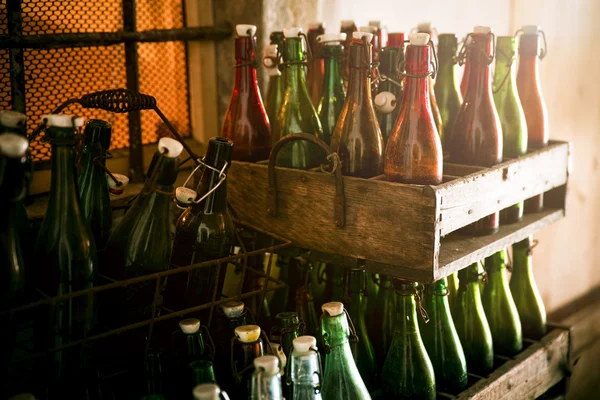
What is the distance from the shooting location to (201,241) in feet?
3.21

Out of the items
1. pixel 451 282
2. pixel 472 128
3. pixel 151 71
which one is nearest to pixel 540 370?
pixel 451 282

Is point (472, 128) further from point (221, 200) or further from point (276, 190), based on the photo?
point (221, 200)

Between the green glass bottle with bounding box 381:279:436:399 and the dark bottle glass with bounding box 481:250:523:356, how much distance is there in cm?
29

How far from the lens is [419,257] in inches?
37.9

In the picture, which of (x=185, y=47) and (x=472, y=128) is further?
(x=185, y=47)

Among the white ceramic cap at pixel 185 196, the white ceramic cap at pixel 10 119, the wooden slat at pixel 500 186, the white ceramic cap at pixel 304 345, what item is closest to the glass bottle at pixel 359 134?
the wooden slat at pixel 500 186

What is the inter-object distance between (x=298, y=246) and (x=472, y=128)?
0.37m

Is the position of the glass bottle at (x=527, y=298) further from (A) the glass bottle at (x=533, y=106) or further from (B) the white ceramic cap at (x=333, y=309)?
(B) the white ceramic cap at (x=333, y=309)

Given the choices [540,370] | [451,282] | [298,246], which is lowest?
[540,370]

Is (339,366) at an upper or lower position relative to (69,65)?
lower

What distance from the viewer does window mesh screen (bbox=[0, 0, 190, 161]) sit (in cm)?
123

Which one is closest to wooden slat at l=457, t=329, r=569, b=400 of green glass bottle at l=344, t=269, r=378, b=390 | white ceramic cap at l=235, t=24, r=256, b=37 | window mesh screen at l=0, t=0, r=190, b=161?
green glass bottle at l=344, t=269, r=378, b=390

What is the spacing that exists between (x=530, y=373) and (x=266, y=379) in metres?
0.71

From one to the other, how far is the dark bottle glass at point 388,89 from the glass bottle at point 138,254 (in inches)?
14.3
